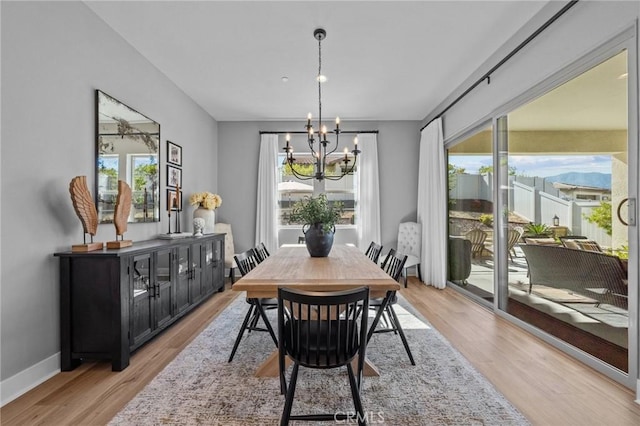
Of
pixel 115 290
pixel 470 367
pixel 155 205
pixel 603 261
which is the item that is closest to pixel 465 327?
pixel 470 367

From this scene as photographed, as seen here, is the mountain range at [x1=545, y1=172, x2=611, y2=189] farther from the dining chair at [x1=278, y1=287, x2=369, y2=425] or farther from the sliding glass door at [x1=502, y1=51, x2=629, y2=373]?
the dining chair at [x1=278, y1=287, x2=369, y2=425]

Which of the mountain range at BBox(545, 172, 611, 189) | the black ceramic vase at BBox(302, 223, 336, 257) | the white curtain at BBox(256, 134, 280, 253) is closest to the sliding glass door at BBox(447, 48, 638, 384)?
the mountain range at BBox(545, 172, 611, 189)

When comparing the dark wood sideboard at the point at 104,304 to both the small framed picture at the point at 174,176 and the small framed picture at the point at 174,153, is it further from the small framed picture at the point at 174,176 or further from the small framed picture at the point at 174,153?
the small framed picture at the point at 174,153

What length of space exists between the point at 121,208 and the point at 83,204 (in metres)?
0.36

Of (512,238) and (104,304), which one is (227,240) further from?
(512,238)

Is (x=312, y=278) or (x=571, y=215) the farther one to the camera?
(x=571, y=215)

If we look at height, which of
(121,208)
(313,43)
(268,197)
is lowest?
(121,208)

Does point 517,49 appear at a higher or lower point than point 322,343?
higher

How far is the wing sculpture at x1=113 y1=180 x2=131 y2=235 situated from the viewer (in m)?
→ 2.71

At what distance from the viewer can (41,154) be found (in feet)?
7.26

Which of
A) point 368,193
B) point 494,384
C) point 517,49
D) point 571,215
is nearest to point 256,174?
point 368,193

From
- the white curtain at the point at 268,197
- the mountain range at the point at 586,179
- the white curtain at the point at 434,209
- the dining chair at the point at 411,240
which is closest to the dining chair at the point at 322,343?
the mountain range at the point at 586,179

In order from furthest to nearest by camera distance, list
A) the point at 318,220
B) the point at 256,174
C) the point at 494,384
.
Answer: the point at 256,174
the point at 318,220
the point at 494,384

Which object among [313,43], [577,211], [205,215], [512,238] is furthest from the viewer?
[205,215]
